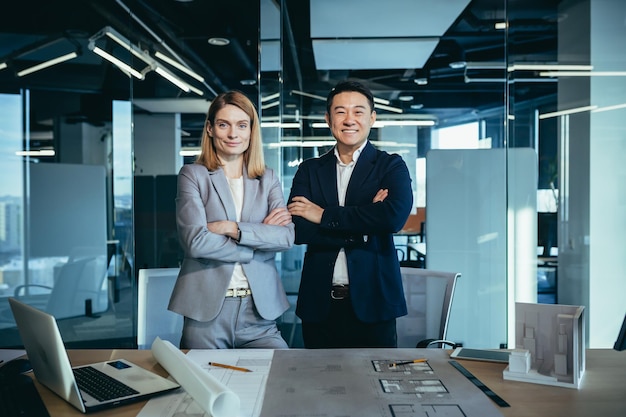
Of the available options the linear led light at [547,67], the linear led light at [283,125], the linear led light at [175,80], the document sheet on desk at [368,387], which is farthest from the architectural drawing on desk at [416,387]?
the linear led light at [175,80]

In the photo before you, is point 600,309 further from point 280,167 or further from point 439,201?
point 280,167

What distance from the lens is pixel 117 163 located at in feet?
15.9

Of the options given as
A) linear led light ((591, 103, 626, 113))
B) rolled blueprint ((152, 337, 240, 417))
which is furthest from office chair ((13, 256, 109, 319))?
linear led light ((591, 103, 626, 113))

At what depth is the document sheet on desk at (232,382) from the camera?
4.52ft

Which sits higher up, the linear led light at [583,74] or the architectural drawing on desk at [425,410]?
the linear led light at [583,74]

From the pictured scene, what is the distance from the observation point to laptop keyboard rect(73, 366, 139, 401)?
1479 millimetres

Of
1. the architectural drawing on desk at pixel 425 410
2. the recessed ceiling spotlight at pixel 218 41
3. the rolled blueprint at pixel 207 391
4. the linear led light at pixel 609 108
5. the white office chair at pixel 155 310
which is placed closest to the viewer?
the rolled blueprint at pixel 207 391

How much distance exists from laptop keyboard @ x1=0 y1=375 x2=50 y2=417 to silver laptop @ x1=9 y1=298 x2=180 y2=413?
44mm

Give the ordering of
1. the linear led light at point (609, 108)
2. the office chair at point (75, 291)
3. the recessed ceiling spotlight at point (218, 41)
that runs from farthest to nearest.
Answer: the recessed ceiling spotlight at point (218, 41) < the office chair at point (75, 291) < the linear led light at point (609, 108)

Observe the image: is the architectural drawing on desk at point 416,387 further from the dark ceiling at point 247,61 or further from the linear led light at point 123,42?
the linear led light at point 123,42

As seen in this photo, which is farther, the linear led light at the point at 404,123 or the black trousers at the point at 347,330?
the linear led light at the point at 404,123

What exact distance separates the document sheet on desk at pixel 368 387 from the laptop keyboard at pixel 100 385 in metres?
0.43

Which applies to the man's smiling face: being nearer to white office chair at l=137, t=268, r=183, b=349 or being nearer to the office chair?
white office chair at l=137, t=268, r=183, b=349

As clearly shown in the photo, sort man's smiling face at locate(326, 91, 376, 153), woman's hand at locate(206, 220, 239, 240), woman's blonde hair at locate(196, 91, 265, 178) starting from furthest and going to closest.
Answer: man's smiling face at locate(326, 91, 376, 153)
woman's blonde hair at locate(196, 91, 265, 178)
woman's hand at locate(206, 220, 239, 240)
